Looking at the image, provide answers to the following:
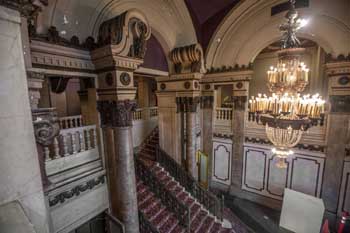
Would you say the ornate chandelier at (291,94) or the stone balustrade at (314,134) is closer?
the ornate chandelier at (291,94)

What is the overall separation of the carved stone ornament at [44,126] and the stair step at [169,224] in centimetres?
345

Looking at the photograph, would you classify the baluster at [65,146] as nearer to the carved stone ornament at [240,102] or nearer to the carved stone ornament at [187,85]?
the carved stone ornament at [187,85]

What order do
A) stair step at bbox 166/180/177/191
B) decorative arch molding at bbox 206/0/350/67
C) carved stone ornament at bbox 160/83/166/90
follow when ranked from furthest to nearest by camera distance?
carved stone ornament at bbox 160/83/166/90 → stair step at bbox 166/180/177/191 → decorative arch molding at bbox 206/0/350/67

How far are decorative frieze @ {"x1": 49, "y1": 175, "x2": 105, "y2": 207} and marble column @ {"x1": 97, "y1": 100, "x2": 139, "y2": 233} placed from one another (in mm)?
322

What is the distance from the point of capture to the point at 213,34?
17.2 feet

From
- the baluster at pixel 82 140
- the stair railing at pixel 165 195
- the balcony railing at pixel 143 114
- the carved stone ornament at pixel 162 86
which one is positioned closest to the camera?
the baluster at pixel 82 140

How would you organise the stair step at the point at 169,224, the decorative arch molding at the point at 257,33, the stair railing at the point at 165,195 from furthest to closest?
1. the decorative arch molding at the point at 257,33
2. the stair railing at the point at 165,195
3. the stair step at the point at 169,224

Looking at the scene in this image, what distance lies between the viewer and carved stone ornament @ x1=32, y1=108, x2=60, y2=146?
4.63 feet

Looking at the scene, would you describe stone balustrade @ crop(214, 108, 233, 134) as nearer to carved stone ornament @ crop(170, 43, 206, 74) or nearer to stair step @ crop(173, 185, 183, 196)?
carved stone ornament @ crop(170, 43, 206, 74)

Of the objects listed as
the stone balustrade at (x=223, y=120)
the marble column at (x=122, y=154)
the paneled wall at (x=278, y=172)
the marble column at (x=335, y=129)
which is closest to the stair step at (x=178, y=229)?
the marble column at (x=122, y=154)

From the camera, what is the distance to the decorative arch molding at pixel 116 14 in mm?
2385

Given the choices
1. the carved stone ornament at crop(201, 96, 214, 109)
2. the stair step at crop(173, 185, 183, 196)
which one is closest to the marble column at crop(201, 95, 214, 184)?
the carved stone ornament at crop(201, 96, 214, 109)

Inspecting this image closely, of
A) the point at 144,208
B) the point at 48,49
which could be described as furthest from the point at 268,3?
the point at 144,208

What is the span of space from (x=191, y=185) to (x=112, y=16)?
480 centimetres
